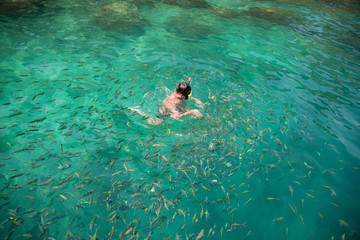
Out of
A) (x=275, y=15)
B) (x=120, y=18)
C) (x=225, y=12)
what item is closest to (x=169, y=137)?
(x=120, y=18)

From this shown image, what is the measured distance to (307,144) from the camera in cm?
618

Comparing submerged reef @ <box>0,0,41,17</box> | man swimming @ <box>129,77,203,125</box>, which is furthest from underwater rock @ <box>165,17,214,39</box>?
submerged reef @ <box>0,0,41,17</box>

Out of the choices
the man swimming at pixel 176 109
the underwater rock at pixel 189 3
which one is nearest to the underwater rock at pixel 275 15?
the underwater rock at pixel 189 3

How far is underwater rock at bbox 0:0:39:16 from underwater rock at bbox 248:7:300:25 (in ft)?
52.9

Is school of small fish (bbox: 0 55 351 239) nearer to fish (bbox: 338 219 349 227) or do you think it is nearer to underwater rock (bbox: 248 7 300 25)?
fish (bbox: 338 219 349 227)

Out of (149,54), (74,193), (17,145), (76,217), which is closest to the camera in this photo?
(76,217)

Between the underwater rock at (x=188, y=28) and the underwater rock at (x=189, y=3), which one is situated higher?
the underwater rock at (x=189, y=3)

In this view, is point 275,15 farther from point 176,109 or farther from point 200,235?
point 200,235

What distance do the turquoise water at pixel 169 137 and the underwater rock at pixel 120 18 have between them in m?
0.30

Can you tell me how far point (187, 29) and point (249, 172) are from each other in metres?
10.4

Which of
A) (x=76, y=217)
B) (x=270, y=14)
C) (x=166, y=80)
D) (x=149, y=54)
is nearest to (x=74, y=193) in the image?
(x=76, y=217)

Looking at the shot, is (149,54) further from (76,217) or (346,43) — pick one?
(346,43)

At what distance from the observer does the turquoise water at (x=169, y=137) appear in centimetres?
420

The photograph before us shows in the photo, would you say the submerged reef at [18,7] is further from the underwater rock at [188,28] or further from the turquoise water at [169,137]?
the underwater rock at [188,28]
